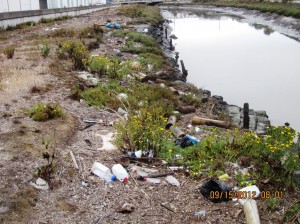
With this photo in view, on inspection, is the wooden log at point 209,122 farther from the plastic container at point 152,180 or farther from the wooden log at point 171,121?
the plastic container at point 152,180

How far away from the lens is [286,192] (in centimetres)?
496

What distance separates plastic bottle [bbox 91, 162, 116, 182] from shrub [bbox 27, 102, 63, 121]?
190 cm

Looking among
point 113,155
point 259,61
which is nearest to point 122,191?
point 113,155

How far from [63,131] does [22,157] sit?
124 cm

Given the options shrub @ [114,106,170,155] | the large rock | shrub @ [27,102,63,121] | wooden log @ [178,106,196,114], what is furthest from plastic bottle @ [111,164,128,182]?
the large rock

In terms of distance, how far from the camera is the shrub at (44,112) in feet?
21.3

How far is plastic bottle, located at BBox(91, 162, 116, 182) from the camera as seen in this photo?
16.6 ft

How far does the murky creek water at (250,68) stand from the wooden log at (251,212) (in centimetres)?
686

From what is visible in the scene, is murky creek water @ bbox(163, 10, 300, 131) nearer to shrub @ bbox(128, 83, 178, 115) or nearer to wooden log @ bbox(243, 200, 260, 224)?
shrub @ bbox(128, 83, 178, 115)

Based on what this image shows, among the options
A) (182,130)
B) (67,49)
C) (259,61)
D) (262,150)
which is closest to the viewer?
(262,150)

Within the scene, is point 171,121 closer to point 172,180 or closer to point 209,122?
point 209,122

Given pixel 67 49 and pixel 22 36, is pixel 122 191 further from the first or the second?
pixel 22 36

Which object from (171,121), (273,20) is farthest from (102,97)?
(273,20)

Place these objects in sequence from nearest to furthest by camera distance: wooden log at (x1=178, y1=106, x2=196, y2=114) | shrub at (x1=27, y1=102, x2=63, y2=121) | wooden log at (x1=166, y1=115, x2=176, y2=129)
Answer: shrub at (x1=27, y1=102, x2=63, y2=121)
wooden log at (x1=166, y1=115, x2=176, y2=129)
wooden log at (x1=178, y1=106, x2=196, y2=114)
